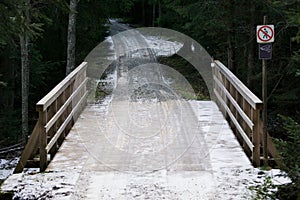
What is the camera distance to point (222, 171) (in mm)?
5711

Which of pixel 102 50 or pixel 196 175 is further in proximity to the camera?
pixel 102 50

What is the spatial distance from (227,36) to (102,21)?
7284 mm

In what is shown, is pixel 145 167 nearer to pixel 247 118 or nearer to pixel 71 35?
pixel 247 118

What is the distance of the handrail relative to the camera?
5.96 meters

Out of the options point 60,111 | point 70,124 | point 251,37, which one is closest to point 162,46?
point 251,37

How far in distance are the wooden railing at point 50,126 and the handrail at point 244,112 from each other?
8.38ft

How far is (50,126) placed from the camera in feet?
19.7

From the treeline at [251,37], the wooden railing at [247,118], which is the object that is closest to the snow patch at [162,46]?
the treeline at [251,37]

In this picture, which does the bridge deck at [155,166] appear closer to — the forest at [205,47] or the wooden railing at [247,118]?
the wooden railing at [247,118]

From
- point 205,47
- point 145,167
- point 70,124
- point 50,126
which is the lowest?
point 145,167

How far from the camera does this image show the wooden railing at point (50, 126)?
5816 mm

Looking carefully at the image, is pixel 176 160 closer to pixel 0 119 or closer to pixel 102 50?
pixel 0 119

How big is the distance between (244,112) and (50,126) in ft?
9.08

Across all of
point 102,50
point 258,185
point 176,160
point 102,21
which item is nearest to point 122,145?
point 176,160
